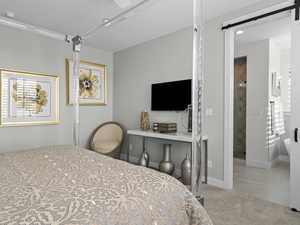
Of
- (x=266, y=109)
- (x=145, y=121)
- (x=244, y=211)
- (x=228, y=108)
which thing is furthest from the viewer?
(x=266, y=109)

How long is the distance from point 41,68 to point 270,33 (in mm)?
4240

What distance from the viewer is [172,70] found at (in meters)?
3.48

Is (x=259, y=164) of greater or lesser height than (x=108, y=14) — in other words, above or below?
below

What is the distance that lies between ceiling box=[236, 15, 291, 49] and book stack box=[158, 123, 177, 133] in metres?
1.99

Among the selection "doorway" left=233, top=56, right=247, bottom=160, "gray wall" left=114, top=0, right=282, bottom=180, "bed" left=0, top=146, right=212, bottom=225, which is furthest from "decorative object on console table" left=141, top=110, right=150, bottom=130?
"doorway" left=233, top=56, right=247, bottom=160

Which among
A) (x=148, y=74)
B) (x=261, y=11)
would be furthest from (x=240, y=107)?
(x=261, y=11)

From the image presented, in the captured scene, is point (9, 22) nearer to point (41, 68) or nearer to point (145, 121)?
point (41, 68)

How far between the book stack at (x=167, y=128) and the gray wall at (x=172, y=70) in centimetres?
38

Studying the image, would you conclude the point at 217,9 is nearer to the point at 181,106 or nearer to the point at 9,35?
the point at 181,106

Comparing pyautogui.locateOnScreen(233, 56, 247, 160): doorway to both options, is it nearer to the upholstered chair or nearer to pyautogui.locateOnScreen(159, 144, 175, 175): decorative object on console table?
pyautogui.locateOnScreen(159, 144, 175, 175): decorative object on console table

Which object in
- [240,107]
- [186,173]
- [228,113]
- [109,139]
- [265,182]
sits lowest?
[265,182]

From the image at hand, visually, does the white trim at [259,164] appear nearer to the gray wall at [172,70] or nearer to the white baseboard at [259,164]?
the white baseboard at [259,164]

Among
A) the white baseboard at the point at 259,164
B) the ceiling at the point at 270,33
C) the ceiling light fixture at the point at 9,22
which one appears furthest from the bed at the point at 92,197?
the white baseboard at the point at 259,164

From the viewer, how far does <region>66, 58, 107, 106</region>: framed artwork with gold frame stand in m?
3.85
